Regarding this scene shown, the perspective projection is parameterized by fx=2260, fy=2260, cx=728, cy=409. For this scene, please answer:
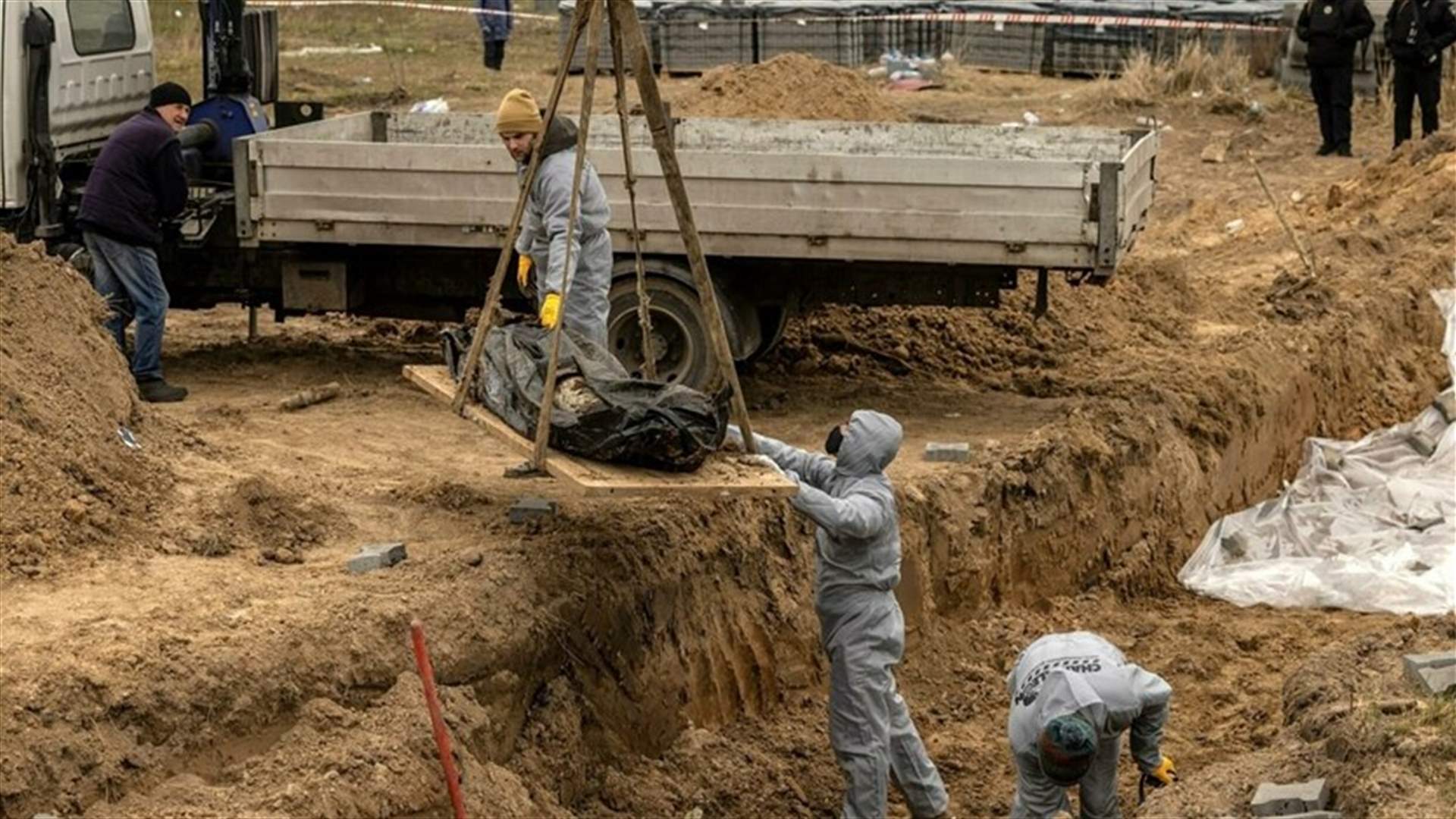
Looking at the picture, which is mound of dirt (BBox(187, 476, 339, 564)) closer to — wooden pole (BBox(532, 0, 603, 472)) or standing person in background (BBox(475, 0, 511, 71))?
wooden pole (BBox(532, 0, 603, 472))

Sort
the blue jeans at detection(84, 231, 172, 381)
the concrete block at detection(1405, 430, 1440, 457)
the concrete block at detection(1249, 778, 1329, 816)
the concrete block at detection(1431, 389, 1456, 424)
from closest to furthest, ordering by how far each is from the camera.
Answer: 1. the concrete block at detection(1249, 778, 1329, 816)
2. the blue jeans at detection(84, 231, 172, 381)
3. the concrete block at detection(1405, 430, 1440, 457)
4. the concrete block at detection(1431, 389, 1456, 424)

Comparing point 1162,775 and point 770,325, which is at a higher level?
point 770,325

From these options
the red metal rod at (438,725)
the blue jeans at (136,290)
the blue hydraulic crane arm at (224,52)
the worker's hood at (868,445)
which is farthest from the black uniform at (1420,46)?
the red metal rod at (438,725)

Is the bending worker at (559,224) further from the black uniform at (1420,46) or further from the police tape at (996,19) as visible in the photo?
the police tape at (996,19)

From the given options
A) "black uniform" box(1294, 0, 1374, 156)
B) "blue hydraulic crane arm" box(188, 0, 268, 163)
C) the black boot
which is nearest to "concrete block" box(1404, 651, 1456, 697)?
the black boot

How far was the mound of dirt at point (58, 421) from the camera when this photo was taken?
9109mm

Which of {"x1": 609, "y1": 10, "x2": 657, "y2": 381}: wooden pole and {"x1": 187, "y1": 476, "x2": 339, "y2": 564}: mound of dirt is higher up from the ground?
{"x1": 609, "y1": 10, "x2": 657, "y2": 381}: wooden pole

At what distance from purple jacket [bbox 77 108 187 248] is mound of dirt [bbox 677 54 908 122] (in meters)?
5.02

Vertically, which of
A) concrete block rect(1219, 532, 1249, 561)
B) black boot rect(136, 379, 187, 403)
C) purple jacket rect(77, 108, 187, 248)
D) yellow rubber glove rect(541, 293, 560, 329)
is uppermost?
purple jacket rect(77, 108, 187, 248)

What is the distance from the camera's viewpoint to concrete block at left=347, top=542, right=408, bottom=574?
30.4 ft

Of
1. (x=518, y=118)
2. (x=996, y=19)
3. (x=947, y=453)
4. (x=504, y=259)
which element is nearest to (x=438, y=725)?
(x=504, y=259)

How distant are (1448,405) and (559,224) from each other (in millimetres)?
7335

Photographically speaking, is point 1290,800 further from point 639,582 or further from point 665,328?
point 665,328

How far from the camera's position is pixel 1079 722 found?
27.7 ft
